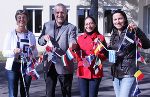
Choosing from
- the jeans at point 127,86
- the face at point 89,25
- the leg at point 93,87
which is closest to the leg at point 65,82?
the leg at point 93,87

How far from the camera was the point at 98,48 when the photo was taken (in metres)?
6.09

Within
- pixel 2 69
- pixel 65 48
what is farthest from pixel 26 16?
pixel 2 69

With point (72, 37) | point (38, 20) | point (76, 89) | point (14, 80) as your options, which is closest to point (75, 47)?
point (72, 37)

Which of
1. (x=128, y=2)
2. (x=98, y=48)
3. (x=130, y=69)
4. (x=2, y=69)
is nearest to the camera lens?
(x=130, y=69)

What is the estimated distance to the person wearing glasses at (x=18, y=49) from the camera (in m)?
6.18

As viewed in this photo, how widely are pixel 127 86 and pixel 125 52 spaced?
0.48m

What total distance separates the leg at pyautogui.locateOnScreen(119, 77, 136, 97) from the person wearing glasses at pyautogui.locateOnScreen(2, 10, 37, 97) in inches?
64.8

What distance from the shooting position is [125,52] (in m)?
5.56

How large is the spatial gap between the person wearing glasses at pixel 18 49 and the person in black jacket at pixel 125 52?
1.49m

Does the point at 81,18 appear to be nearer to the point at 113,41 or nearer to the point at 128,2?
the point at 128,2

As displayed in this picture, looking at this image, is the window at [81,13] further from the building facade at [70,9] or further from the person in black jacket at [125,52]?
the person in black jacket at [125,52]

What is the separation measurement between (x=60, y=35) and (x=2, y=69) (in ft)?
32.8

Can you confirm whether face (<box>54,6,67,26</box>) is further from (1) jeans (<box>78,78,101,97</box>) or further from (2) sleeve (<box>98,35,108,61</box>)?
(1) jeans (<box>78,78,101,97</box>)

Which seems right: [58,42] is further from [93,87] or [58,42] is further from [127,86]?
[127,86]
